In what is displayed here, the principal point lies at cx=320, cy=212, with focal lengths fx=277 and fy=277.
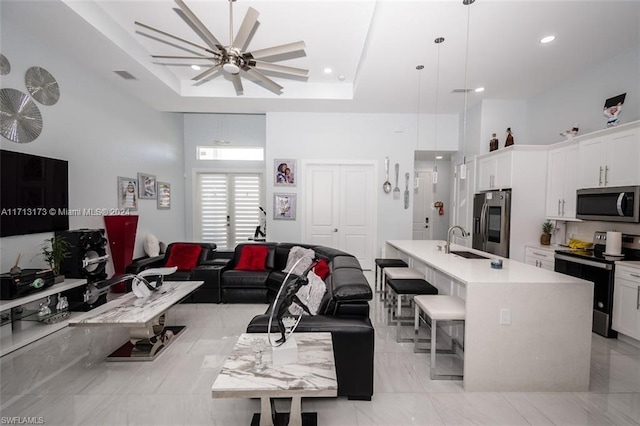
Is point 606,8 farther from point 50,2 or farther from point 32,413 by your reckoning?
point 32,413

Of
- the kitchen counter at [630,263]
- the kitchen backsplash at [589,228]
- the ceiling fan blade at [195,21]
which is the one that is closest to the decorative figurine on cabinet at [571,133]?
the kitchen backsplash at [589,228]

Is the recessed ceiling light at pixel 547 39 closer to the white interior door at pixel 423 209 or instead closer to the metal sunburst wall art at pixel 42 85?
the white interior door at pixel 423 209

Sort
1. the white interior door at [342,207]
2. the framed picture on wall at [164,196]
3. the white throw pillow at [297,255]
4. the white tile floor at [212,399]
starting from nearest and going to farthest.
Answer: the white tile floor at [212,399] < the white throw pillow at [297,255] < the framed picture on wall at [164,196] < the white interior door at [342,207]

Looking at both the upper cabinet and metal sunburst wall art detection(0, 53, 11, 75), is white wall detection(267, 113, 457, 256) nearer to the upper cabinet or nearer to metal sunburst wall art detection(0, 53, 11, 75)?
the upper cabinet

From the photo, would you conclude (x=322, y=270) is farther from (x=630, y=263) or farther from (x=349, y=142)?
(x=349, y=142)

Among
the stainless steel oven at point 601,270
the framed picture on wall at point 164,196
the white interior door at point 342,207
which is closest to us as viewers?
the stainless steel oven at point 601,270

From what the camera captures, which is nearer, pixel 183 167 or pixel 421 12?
pixel 421 12

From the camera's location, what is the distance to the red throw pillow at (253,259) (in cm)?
441

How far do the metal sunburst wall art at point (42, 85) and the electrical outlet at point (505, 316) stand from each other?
5.20m

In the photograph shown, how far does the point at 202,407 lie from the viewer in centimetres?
203

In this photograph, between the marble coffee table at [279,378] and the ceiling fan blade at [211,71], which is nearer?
the marble coffee table at [279,378]

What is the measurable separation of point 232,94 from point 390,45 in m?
2.86

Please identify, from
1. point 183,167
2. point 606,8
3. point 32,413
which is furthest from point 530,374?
point 183,167

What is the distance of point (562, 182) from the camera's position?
12.9ft
